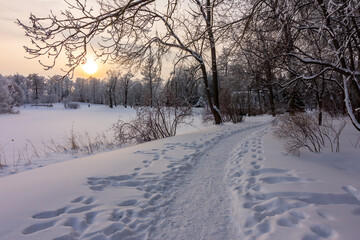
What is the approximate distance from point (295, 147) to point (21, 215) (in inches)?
223

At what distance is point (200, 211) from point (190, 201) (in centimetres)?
33

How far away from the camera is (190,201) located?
312cm

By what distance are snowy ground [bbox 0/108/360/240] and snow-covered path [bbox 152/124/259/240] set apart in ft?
0.04

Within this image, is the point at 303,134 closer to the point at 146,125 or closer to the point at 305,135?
the point at 305,135

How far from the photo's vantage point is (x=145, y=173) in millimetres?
4168

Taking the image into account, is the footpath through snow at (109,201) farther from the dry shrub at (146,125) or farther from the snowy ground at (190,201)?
the dry shrub at (146,125)

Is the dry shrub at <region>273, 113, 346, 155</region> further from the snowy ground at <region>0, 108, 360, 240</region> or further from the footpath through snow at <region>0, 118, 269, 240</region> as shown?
the footpath through snow at <region>0, 118, 269, 240</region>


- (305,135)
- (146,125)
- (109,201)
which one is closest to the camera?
(109,201)

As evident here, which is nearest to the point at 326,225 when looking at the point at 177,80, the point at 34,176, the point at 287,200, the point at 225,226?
the point at 287,200

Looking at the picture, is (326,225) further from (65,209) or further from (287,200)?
(65,209)

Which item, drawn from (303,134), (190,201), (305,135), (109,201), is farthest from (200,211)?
(303,134)

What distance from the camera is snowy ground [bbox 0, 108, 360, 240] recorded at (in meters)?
2.26

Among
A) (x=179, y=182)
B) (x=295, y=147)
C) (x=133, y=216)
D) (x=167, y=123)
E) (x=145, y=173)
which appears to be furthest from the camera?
(x=167, y=123)

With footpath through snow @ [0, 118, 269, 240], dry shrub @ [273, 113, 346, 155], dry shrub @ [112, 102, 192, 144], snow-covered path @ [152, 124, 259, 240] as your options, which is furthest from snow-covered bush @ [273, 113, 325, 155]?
dry shrub @ [112, 102, 192, 144]
